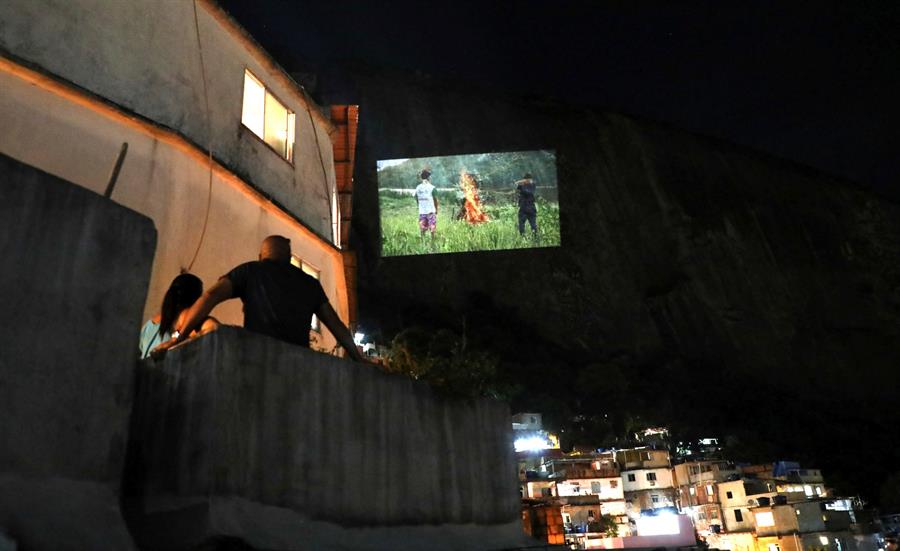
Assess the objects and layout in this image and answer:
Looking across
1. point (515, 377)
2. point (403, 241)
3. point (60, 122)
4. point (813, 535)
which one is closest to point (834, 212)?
point (515, 377)

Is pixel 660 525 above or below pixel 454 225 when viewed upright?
below

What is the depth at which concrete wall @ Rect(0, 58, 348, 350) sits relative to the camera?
18.1ft

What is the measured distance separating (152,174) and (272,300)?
3.05 meters

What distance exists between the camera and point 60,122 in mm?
5766

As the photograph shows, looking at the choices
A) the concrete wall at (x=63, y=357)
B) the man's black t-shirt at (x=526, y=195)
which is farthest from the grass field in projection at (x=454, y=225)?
the concrete wall at (x=63, y=357)

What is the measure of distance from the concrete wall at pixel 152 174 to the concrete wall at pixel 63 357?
105 inches

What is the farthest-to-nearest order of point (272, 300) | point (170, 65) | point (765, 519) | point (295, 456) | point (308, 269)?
1. point (765, 519)
2. point (308, 269)
3. point (170, 65)
4. point (272, 300)
5. point (295, 456)

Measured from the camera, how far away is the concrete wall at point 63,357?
277cm

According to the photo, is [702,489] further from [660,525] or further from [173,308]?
[173,308]

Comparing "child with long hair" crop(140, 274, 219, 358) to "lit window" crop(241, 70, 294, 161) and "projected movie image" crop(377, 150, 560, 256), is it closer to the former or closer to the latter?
"lit window" crop(241, 70, 294, 161)

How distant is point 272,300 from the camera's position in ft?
14.3

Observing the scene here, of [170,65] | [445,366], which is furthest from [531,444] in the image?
[170,65]

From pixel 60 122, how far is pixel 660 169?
79953mm

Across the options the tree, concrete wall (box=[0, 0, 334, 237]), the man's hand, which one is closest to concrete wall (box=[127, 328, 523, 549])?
the man's hand
